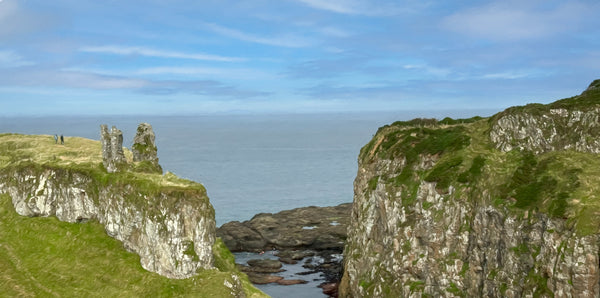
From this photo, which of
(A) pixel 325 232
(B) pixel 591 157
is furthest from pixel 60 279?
(A) pixel 325 232

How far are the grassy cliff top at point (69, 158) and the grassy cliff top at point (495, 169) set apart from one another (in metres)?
33.2

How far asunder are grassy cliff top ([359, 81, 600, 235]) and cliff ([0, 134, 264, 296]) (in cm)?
2935

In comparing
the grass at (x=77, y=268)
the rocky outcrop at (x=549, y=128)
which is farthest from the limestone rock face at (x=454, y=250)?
the grass at (x=77, y=268)

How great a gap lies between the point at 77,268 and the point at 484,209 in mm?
46834

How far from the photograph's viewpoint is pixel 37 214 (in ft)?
227

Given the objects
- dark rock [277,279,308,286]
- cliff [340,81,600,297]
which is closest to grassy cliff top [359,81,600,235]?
cliff [340,81,600,297]

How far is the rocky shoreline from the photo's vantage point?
333 feet

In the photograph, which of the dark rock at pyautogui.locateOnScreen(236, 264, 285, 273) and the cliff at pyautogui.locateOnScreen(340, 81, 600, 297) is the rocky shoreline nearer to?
the dark rock at pyautogui.locateOnScreen(236, 264, 285, 273)

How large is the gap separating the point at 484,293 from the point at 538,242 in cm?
916

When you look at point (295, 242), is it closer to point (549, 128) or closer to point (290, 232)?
point (290, 232)

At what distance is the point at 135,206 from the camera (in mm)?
61312

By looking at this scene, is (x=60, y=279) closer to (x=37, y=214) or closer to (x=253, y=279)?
(x=37, y=214)

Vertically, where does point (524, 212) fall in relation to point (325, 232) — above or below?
above

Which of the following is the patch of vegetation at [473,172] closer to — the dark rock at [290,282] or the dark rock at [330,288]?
the dark rock at [330,288]
